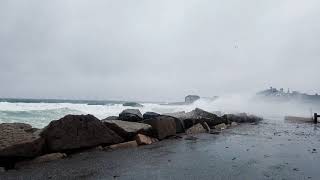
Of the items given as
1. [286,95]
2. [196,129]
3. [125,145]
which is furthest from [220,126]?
[286,95]

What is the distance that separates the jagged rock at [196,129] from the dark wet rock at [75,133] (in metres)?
5.35

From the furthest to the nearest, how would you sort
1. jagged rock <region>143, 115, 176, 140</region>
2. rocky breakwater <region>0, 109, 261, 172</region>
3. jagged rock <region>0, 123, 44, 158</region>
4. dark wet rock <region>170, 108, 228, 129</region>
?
1. dark wet rock <region>170, 108, 228, 129</region>
2. jagged rock <region>143, 115, 176, 140</region>
3. rocky breakwater <region>0, 109, 261, 172</region>
4. jagged rock <region>0, 123, 44, 158</region>

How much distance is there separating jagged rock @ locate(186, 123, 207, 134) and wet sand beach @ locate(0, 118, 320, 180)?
3395 millimetres

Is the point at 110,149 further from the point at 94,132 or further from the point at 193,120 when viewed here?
the point at 193,120

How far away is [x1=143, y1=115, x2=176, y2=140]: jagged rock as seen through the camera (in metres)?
14.2

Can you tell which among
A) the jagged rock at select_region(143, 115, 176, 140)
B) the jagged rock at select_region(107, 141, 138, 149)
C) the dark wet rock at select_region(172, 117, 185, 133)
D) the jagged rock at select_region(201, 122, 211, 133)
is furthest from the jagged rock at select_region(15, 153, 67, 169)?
the jagged rock at select_region(201, 122, 211, 133)

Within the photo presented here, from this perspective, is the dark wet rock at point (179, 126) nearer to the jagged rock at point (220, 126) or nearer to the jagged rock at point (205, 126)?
the jagged rock at point (205, 126)

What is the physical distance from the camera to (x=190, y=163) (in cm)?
937

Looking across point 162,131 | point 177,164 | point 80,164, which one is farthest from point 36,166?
point 162,131

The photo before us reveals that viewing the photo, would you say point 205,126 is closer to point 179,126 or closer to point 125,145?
point 179,126

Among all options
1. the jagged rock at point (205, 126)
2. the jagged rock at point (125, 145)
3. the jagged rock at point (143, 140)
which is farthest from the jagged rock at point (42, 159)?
the jagged rock at point (205, 126)

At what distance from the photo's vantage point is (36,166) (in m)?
9.25

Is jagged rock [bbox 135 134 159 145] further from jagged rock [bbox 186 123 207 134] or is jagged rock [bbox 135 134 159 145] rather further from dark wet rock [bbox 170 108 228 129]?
dark wet rock [bbox 170 108 228 129]

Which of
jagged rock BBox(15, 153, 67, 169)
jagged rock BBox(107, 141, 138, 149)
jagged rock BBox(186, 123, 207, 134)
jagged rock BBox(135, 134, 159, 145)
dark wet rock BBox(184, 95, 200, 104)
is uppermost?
dark wet rock BBox(184, 95, 200, 104)
